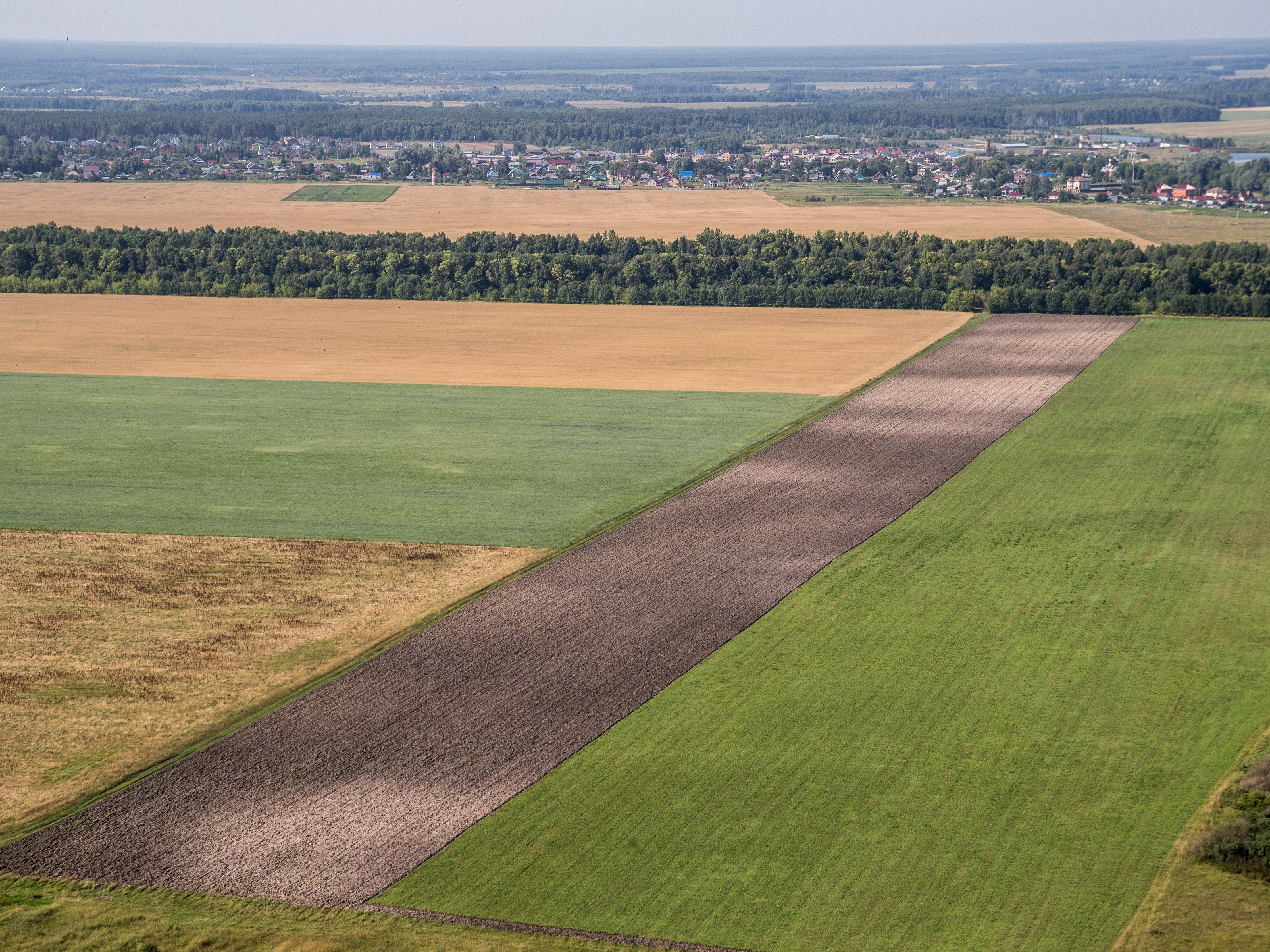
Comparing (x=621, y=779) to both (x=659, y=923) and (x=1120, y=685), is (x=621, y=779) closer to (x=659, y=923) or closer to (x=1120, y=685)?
(x=659, y=923)

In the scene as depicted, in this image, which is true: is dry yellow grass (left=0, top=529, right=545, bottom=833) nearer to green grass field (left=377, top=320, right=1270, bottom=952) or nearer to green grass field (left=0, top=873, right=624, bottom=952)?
green grass field (left=0, top=873, right=624, bottom=952)

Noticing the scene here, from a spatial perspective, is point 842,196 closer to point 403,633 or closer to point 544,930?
point 403,633

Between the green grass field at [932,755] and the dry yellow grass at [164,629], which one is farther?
the dry yellow grass at [164,629]

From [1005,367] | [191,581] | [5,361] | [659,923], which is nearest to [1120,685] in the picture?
[659,923]

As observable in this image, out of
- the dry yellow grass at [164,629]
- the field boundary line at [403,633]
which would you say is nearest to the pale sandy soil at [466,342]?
the field boundary line at [403,633]

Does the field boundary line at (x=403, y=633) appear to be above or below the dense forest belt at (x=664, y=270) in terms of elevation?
below

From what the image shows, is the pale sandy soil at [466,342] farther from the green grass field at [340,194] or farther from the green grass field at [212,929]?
the green grass field at [340,194]
